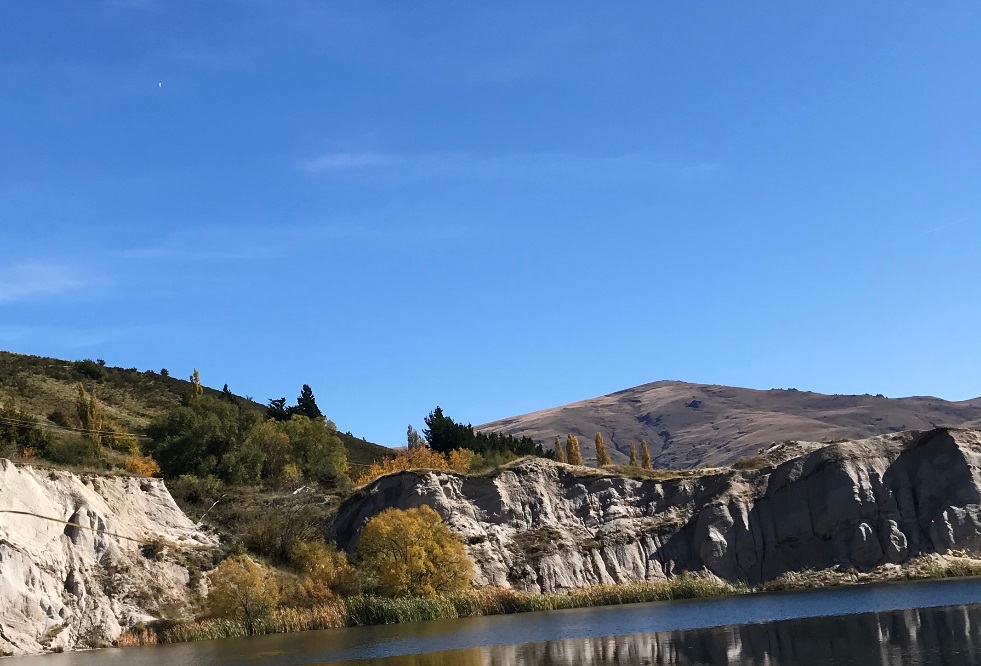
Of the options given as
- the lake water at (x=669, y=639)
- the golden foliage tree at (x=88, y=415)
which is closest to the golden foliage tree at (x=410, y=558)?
the lake water at (x=669, y=639)

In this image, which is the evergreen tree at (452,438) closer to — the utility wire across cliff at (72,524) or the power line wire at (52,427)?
the power line wire at (52,427)

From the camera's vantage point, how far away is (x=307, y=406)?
10688cm

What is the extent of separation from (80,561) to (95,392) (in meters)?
52.4

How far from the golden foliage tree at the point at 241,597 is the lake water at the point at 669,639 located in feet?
8.66

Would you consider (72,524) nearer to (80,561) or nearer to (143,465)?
(80,561)

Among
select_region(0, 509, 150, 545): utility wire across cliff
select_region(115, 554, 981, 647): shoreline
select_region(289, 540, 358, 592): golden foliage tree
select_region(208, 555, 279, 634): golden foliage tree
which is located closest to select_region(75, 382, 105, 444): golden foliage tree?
select_region(0, 509, 150, 545): utility wire across cliff

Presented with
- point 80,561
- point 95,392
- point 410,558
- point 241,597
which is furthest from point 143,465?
point 95,392

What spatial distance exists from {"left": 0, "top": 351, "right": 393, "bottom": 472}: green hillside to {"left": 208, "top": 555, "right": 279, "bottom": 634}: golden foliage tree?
28481 mm

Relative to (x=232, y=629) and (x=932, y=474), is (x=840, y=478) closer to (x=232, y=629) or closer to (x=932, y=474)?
(x=932, y=474)

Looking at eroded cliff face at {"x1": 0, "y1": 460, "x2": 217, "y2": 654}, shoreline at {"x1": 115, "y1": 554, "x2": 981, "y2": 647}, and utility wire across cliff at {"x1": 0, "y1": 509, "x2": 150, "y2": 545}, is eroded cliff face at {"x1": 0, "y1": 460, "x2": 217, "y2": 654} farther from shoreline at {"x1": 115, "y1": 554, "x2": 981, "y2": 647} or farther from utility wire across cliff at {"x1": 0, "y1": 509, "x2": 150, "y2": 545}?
shoreline at {"x1": 115, "y1": 554, "x2": 981, "y2": 647}

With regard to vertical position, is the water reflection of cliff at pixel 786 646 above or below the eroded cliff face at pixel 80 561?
below

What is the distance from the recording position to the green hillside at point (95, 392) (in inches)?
3300

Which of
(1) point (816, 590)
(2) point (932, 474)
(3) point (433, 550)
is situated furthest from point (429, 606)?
(2) point (932, 474)

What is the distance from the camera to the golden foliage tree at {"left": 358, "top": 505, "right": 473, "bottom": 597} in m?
53.0
